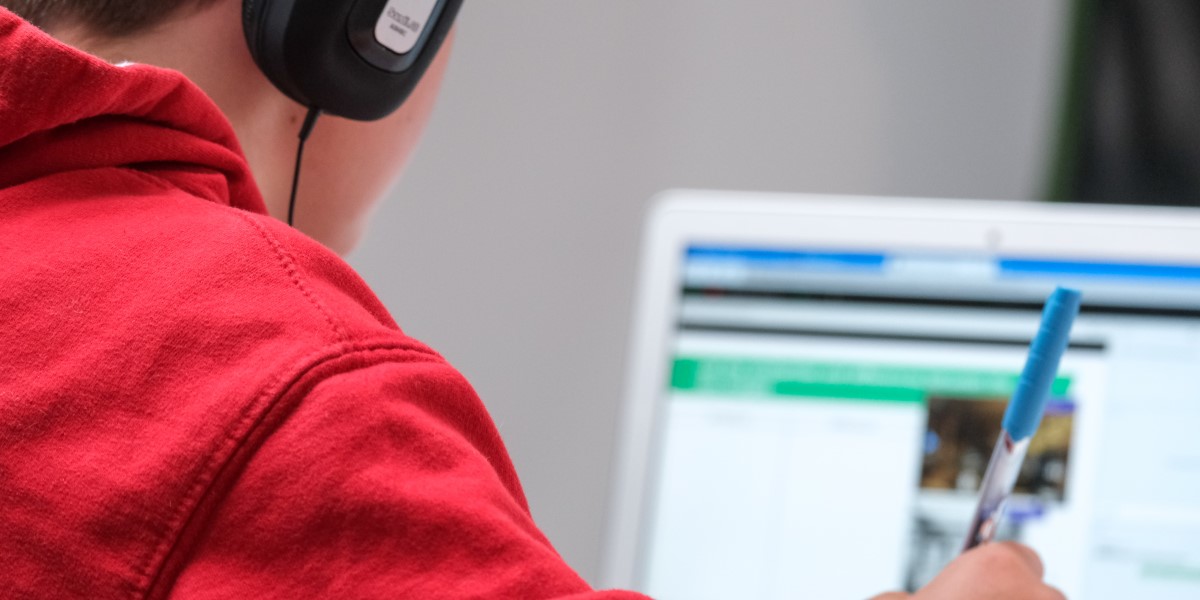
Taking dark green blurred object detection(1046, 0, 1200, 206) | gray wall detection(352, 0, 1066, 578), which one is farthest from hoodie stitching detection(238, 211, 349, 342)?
dark green blurred object detection(1046, 0, 1200, 206)

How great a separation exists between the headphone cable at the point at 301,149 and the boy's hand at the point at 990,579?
0.33 meters

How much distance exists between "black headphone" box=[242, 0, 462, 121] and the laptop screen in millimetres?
287

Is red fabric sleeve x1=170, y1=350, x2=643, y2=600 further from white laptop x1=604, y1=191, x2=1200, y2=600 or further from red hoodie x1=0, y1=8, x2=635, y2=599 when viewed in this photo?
white laptop x1=604, y1=191, x2=1200, y2=600

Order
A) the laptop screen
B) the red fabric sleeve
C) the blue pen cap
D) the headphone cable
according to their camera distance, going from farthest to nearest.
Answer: the laptop screen < the headphone cable < the blue pen cap < the red fabric sleeve

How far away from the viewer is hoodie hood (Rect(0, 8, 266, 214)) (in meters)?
0.42

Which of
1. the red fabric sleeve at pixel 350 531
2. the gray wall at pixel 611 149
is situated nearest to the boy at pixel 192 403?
the red fabric sleeve at pixel 350 531

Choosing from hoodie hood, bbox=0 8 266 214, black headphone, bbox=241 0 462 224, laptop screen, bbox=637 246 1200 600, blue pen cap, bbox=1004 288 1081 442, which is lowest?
laptop screen, bbox=637 246 1200 600

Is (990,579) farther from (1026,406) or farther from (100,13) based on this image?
(100,13)

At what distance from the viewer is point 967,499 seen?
2.39ft

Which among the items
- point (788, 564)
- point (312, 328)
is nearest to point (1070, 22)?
point (788, 564)

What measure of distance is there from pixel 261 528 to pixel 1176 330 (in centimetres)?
54

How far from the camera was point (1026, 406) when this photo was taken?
0.49 metres

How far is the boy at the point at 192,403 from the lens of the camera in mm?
358

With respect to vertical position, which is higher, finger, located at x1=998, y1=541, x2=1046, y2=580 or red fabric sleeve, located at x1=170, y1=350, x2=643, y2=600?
red fabric sleeve, located at x1=170, y1=350, x2=643, y2=600
